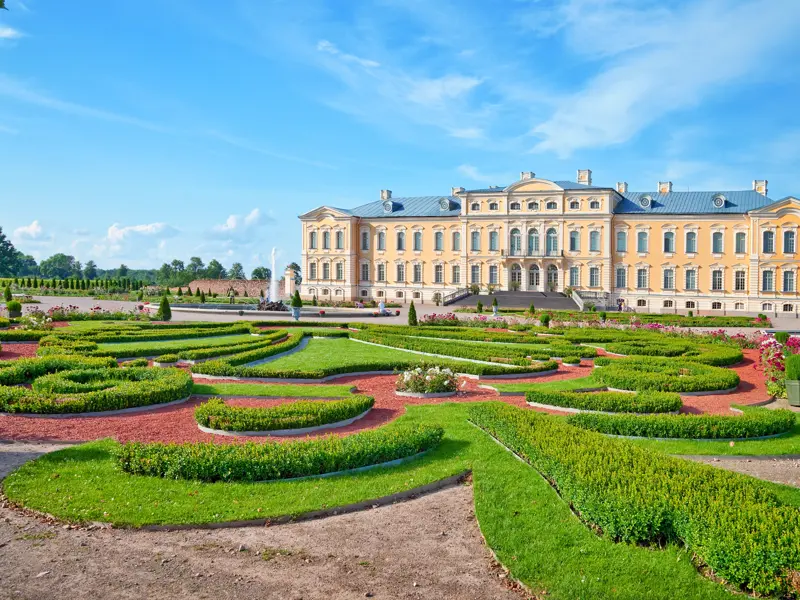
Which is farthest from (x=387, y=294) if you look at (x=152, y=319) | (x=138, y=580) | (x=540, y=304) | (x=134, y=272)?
(x=134, y=272)

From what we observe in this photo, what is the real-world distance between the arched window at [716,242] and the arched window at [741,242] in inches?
41.8

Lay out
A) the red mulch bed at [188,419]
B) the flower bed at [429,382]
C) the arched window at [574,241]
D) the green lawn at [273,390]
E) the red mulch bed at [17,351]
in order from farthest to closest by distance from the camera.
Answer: the arched window at [574,241] → the red mulch bed at [17,351] → the flower bed at [429,382] → the green lawn at [273,390] → the red mulch bed at [188,419]

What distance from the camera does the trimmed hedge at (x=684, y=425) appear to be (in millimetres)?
8711

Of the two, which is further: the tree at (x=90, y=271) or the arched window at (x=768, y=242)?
the tree at (x=90, y=271)

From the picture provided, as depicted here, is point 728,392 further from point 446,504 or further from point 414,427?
point 446,504

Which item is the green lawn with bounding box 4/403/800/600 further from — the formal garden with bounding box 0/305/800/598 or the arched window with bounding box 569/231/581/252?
the arched window with bounding box 569/231/581/252

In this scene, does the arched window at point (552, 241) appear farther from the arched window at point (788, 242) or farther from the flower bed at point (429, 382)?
the flower bed at point (429, 382)

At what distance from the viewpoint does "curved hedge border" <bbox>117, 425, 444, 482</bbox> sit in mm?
6625

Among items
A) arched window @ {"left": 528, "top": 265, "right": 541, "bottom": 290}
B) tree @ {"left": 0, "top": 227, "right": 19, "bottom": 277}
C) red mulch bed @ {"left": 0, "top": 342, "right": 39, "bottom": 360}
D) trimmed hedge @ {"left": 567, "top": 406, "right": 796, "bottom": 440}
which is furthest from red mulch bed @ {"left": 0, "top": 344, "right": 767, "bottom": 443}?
tree @ {"left": 0, "top": 227, "right": 19, "bottom": 277}

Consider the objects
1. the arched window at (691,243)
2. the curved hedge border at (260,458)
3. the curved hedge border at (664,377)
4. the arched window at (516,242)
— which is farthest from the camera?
the arched window at (516,242)

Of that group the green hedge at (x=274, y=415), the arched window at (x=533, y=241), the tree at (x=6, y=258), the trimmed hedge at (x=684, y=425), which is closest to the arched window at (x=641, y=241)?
the arched window at (x=533, y=241)

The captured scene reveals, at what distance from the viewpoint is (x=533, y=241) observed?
46531 mm

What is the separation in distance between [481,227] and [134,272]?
103 metres

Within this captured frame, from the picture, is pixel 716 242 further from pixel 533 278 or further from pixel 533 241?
pixel 533 278
